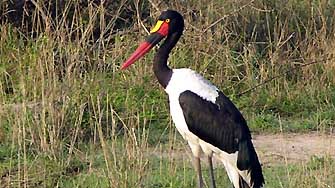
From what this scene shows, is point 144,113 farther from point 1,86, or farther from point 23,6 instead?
point 23,6

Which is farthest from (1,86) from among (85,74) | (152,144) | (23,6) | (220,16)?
(220,16)

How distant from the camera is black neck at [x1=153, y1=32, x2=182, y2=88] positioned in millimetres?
5445

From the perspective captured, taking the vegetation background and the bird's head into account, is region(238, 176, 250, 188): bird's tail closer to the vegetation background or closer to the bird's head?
the vegetation background

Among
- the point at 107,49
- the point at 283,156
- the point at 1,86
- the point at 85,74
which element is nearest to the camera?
the point at 283,156

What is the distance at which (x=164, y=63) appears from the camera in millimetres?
5586

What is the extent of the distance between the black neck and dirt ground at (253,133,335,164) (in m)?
1.16

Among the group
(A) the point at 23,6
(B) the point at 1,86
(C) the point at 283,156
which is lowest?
(C) the point at 283,156

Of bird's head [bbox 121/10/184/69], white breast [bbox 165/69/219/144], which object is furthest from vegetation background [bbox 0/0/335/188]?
bird's head [bbox 121/10/184/69]

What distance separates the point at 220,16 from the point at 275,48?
1.98 ft

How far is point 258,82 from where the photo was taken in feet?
26.0

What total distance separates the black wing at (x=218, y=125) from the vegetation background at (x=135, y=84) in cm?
36

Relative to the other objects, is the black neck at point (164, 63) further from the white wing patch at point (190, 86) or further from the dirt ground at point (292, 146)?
the dirt ground at point (292, 146)

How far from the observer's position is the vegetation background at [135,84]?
5699 millimetres

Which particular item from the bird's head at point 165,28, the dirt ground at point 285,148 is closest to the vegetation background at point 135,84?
the dirt ground at point 285,148
